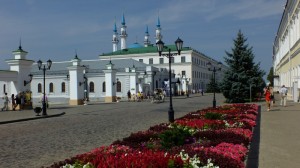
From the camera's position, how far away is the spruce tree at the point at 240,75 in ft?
123

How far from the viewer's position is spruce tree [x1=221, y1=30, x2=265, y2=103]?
37469mm

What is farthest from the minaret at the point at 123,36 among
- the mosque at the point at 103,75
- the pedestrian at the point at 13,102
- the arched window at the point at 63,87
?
the pedestrian at the point at 13,102

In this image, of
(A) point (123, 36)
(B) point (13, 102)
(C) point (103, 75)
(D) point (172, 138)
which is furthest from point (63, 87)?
(D) point (172, 138)

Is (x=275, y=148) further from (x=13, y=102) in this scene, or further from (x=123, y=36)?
(x=123, y=36)

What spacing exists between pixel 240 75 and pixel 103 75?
88.0ft

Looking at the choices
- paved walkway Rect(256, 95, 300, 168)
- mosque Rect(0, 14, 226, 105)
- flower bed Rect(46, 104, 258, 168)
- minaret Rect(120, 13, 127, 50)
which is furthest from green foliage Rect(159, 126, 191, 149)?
minaret Rect(120, 13, 127, 50)

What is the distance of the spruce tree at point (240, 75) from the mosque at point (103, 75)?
817cm

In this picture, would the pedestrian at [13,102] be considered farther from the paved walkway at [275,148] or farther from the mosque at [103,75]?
the paved walkway at [275,148]

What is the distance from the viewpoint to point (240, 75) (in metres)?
37.6

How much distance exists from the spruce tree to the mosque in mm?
8170

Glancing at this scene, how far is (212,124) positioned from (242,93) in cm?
2609

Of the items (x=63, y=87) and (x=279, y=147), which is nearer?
(x=279, y=147)

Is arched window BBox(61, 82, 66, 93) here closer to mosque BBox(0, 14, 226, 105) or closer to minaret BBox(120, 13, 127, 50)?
mosque BBox(0, 14, 226, 105)

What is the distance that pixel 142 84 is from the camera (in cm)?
5778
